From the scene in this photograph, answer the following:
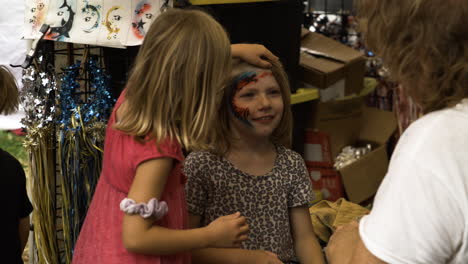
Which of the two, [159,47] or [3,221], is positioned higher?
[159,47]

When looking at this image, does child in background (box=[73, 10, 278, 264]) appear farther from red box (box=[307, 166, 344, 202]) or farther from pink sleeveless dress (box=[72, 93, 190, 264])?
red box (box=[307, 166, 344, 202])

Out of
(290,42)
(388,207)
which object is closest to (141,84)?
(388,207)

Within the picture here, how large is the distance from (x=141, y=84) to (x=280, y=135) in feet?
2.05

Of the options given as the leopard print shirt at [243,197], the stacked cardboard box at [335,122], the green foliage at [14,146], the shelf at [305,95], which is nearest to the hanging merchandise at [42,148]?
the leopard print shirt at [243,197]

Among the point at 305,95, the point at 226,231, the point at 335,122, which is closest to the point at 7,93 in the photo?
the point at 226,231

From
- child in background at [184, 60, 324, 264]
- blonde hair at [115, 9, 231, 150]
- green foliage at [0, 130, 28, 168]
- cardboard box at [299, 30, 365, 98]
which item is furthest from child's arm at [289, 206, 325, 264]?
green foliage at [0, 130, 28, 168]

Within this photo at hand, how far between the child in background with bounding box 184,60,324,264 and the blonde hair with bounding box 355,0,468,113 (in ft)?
2.74

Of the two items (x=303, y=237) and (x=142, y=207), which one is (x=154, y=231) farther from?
(x=303, y=237)

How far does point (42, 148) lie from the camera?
211cm

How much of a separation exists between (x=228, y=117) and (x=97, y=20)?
0.55 metres

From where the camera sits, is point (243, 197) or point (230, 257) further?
point (243, 197)

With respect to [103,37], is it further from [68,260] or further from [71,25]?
[68,260]

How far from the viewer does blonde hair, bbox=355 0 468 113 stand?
945mm

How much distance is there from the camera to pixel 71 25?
6.68ft
